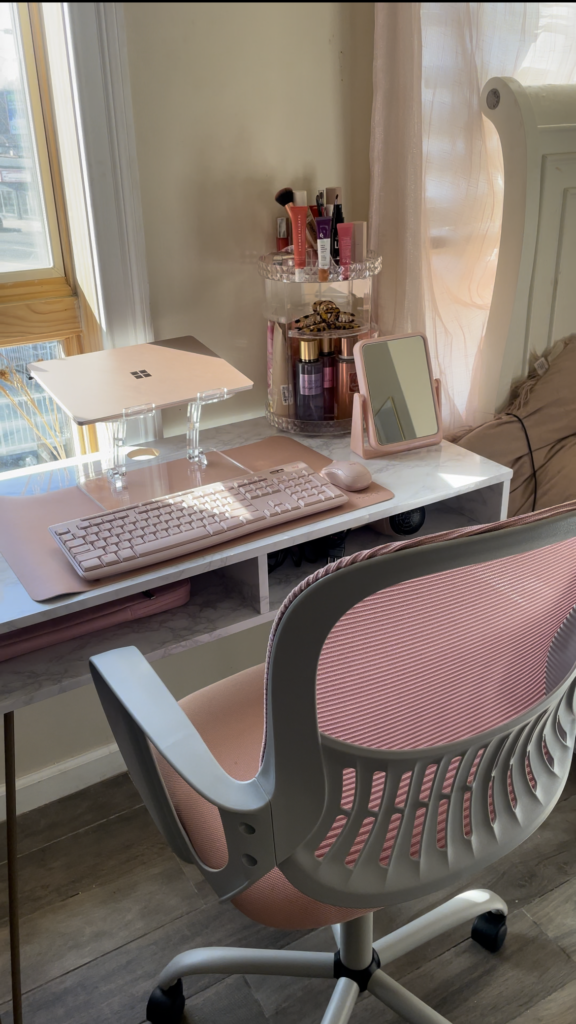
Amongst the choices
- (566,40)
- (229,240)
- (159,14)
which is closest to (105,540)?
(229,240)

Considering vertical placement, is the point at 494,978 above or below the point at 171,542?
below

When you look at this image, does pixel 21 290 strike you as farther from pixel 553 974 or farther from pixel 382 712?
pixel 553 974

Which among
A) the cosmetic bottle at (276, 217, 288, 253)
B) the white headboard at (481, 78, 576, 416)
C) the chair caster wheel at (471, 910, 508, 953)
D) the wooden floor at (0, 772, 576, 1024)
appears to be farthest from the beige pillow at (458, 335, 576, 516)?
the chair caster wheel at (471, 910, 508, 953)

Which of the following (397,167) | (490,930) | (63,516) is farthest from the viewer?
(397,167)

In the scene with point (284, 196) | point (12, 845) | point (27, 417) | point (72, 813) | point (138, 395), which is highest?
point (284, 196)

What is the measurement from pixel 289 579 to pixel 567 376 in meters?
0.79

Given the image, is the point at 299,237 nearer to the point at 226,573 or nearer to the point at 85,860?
the point at 226,573

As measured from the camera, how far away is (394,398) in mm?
1397

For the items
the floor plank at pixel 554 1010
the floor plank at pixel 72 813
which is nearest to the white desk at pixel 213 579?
the floor plank at pixel 72 813

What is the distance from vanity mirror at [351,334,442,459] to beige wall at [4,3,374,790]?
1.08ft

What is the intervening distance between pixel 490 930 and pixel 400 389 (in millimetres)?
901

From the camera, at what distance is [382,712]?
71 cm

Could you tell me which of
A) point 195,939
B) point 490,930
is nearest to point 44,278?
point 195,939

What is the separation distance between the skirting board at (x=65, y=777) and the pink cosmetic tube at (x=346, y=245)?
1086mm
